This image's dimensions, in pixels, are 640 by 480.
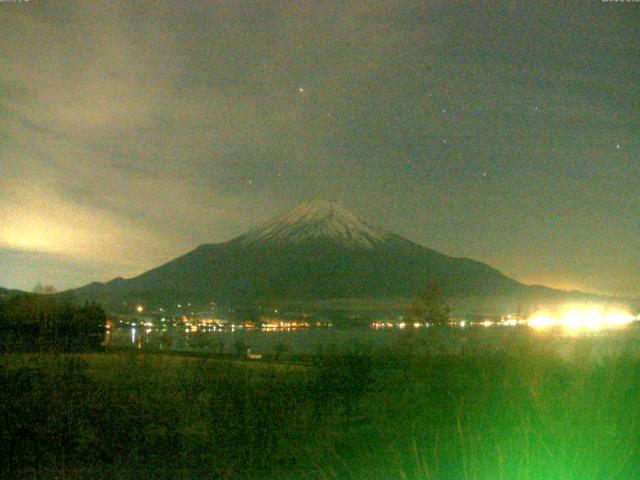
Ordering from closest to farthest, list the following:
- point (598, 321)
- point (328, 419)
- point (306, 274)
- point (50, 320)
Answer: point (328, 419), point (598, 321), point (50, 320), point (306, 274)

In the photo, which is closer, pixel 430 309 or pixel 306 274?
pixel 430 309

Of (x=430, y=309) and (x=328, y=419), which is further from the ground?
(x=430, y=309)

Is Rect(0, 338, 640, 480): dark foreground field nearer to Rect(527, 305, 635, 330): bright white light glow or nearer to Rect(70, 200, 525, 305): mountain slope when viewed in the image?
Rect(527, 305, 635, 330): bright white light glow

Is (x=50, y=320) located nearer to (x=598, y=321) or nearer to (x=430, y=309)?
(x=598, y=321)

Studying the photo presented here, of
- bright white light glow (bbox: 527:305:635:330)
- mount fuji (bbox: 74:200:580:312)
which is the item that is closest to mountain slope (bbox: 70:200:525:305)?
mount fuji (bbox: 74:200:580:312)

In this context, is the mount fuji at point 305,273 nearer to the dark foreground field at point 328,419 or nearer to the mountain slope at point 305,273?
the mountain slope at point 305,273

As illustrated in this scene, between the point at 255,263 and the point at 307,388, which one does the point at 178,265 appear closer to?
the point at 255,263

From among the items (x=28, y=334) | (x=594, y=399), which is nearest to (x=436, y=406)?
(x=594, y=399)

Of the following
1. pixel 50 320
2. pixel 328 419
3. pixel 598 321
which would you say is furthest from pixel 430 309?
pixel 328 419
